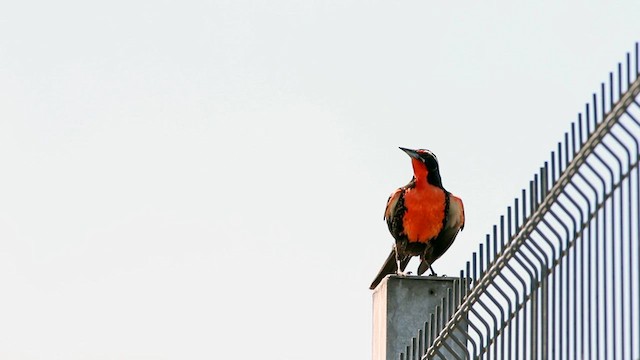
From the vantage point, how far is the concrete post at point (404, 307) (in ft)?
30.1

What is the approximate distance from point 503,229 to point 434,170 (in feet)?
23.2

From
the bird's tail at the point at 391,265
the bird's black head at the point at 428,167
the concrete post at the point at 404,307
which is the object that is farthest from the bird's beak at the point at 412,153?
the concrete post at the point at 404,307

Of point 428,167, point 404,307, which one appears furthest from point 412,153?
point 404,307

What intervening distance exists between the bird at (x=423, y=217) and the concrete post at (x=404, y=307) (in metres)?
3.88

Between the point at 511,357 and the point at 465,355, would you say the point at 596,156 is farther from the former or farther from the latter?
the point at 465,355

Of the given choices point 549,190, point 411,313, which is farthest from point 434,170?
point 549,190

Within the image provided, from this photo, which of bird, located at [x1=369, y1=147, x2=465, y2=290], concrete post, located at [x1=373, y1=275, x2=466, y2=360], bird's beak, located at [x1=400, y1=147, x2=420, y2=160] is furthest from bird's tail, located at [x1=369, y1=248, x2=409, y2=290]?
concrete post, located at [x1=373, y1=275, x2=466, y2=360]

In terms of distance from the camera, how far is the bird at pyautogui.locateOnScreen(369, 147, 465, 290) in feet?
44.1

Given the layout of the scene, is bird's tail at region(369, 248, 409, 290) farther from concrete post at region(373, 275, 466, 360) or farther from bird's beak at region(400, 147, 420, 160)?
concrete post at region(373, 275, 466, 360)

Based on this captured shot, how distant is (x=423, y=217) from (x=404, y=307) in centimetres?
419

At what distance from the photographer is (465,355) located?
7566 millimetres

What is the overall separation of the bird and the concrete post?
3.88m

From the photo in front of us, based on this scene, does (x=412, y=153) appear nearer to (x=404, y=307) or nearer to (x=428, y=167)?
(x=428, y=167)

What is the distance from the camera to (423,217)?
1345cm
